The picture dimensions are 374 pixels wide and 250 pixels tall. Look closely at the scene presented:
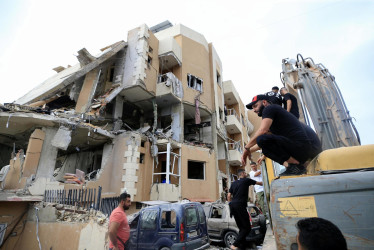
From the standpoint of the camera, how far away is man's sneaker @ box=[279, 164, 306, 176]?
2.71 meters

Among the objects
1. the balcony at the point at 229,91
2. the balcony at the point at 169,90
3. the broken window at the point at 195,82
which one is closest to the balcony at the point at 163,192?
the balcony at the point at 169,90

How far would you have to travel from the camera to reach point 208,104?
18281 millimetres

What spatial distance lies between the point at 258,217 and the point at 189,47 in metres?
15.3

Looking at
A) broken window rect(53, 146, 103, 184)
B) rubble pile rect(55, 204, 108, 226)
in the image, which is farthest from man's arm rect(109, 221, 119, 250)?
broken window rect(53, 146, 103, 184)

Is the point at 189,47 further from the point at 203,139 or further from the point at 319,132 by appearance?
the point at 319,132

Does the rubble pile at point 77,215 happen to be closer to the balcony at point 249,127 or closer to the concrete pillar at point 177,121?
the concrete pillar at point 177,121

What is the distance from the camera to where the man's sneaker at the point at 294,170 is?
8.91 feet

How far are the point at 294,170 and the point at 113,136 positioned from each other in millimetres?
11627

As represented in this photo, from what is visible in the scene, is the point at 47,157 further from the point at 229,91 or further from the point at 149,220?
the point at 229,91

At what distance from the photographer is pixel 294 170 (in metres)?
2.73

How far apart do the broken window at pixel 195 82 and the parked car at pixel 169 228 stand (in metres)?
12.6

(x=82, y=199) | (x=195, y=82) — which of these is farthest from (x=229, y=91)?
(x=82, y=199)

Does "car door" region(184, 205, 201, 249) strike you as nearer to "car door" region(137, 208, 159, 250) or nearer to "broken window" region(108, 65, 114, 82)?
"car door" region(137, 208, 159, 250)

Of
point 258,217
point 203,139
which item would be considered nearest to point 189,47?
point 203,139
